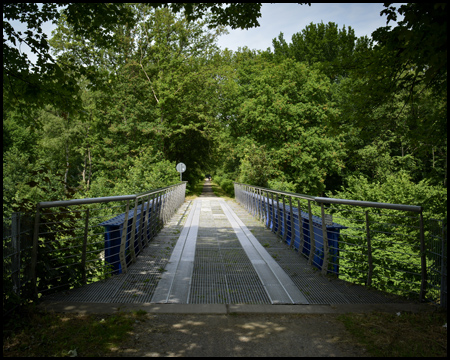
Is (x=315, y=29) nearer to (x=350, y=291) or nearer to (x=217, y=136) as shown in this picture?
(x=217, y=136)

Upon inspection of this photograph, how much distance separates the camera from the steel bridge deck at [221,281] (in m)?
4.25

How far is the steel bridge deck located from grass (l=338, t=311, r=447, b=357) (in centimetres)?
57

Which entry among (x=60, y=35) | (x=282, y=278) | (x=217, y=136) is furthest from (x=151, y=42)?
(x=282, y=278)

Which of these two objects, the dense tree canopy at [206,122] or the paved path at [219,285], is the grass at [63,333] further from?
the dense tree canopy at [206,122]

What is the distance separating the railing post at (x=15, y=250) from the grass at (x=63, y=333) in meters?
0.30

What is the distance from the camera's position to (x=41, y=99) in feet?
18.5

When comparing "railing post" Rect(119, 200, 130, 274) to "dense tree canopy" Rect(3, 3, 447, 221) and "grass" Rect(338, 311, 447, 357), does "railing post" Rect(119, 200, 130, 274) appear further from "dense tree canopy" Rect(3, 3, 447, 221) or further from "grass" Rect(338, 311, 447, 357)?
"dense tree canopy" Rect(3, 3, 447, 221)

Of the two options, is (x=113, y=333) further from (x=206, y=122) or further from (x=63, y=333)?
(x=206, y=122)

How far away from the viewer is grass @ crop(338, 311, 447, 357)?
9.76 ft

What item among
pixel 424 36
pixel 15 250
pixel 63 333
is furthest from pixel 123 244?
pixel 424 36

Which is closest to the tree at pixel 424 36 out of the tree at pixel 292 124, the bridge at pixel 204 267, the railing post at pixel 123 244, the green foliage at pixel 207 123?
the bridge at pixel 204 267

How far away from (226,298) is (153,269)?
1678 mm

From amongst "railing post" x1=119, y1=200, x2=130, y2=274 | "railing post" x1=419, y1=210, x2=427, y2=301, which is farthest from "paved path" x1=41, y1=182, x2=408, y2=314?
"railing post" x1=419, y1=210, x2=427, y2=301

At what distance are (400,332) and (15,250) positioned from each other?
3993 mm
